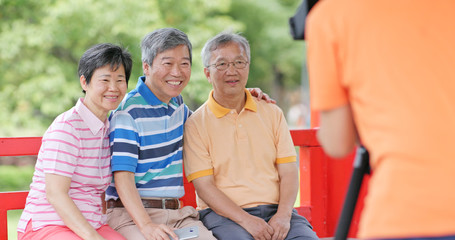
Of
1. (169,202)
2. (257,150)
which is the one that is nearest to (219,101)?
(257,150)

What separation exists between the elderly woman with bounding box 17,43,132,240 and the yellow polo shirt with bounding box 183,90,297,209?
1.39 feet

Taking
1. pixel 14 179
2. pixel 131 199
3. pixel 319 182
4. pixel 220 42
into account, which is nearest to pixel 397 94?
pixel 131 199

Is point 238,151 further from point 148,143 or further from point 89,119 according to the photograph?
point 89,119

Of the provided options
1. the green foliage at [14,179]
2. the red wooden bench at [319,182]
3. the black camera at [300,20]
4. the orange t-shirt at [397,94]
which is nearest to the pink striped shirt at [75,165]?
the red wooden bench at [319,182]

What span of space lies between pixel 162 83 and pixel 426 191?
149 cm

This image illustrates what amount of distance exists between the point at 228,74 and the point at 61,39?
633cm

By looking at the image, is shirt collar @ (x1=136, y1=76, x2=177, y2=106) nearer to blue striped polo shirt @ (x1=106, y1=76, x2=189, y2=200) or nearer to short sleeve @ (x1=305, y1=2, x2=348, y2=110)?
blue striped polo shirt @ (x1=106, y1=76, x2=189, y2=200)

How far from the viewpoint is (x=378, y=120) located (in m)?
1.11

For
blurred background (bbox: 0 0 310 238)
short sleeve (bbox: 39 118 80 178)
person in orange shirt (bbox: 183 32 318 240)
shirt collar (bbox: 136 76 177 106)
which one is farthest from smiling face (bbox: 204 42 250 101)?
blurred background (bbox: 0 0 310 238)

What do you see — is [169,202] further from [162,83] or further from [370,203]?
[370,203]

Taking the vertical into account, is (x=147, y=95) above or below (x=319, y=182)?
above

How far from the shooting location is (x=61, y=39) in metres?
8.26

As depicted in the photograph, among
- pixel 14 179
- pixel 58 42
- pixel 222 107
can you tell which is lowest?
pixel 14 179

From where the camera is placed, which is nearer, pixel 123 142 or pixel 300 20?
pixel 300 20
